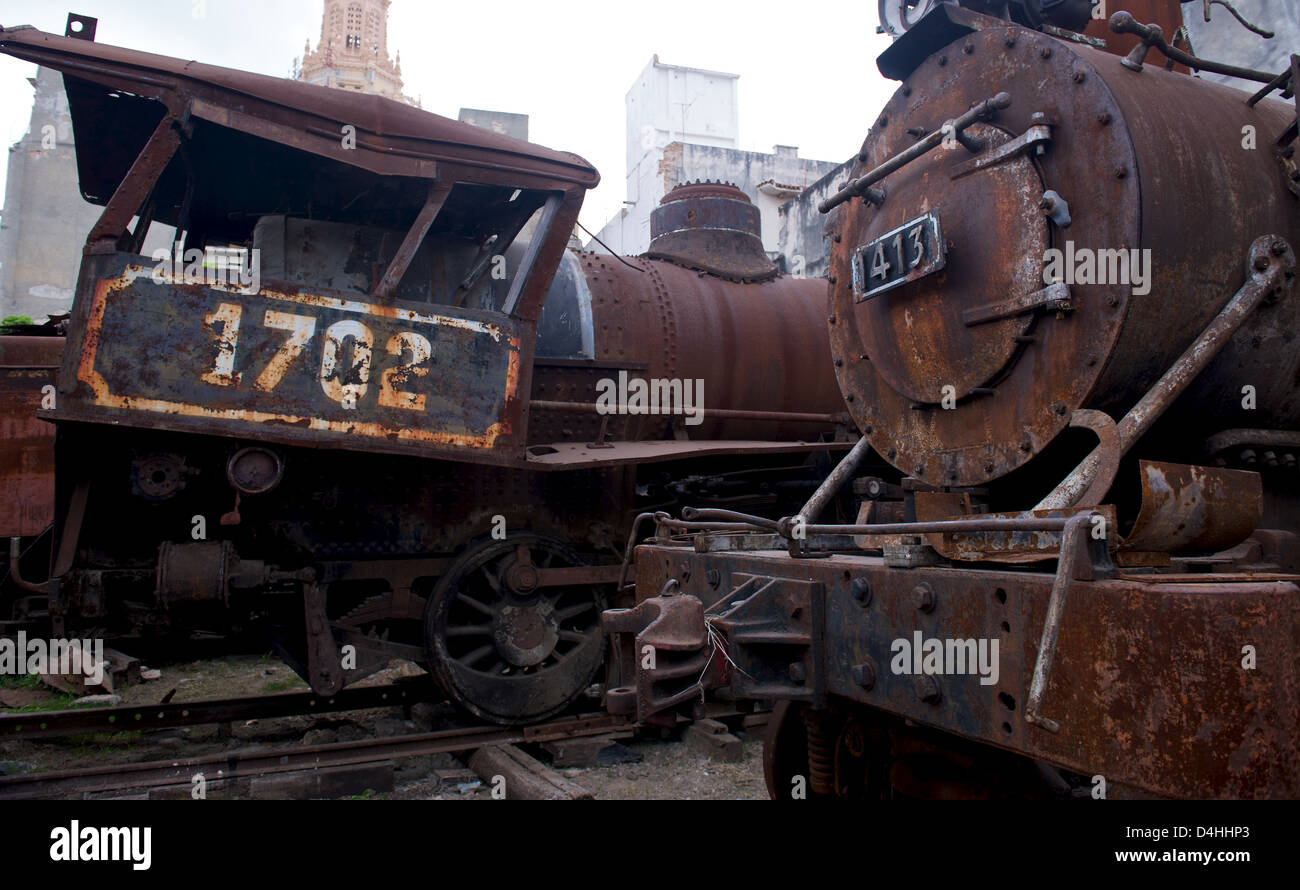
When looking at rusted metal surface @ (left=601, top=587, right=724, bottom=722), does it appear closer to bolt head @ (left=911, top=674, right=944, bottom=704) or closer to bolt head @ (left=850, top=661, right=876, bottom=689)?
bolt head @ (left=850, top=661, right=876, bottom=689)

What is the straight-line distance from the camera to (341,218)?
5.24m

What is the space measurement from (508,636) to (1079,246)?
3767mm

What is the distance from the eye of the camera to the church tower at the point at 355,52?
42594 millimetres

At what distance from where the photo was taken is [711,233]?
639 cm

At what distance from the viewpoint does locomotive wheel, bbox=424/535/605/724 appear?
4781 millimetres

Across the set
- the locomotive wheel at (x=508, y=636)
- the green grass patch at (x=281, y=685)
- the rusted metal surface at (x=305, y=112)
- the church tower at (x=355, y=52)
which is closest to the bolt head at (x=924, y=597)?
the locomotive wheel at (x=508, y=636)

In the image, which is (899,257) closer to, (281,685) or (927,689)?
(927,689)

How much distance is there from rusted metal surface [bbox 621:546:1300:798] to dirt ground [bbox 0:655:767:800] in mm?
2324

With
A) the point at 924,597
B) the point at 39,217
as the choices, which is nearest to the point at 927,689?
the point at 924,597

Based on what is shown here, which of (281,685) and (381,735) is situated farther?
(281,685)

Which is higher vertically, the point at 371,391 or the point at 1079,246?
the point at 1079,246

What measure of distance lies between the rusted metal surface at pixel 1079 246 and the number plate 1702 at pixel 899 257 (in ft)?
0.25

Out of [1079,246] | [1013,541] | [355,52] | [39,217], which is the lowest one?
[1013,541]
